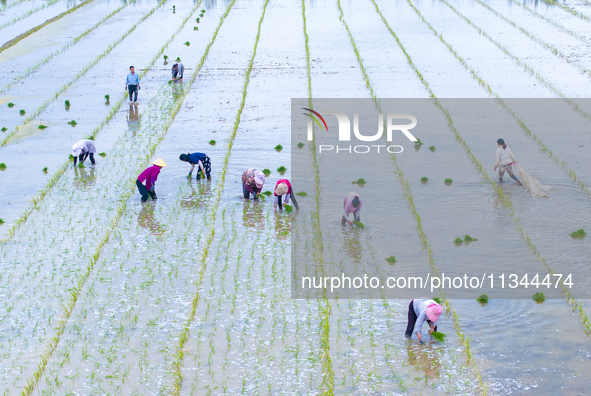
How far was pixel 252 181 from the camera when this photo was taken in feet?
39.2

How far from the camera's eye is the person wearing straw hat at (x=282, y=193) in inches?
440

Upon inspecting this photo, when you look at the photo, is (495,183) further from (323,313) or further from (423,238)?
(323,313)

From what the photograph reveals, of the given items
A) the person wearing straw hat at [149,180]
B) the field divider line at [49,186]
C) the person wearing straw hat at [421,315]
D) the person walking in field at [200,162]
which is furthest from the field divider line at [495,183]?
the field divider line at [49,186]

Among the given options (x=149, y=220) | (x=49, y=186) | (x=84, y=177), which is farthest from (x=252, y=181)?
(x=49, y=186)

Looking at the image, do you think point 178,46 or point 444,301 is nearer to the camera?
point 444,301

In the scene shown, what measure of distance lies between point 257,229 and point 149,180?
97.2 inches

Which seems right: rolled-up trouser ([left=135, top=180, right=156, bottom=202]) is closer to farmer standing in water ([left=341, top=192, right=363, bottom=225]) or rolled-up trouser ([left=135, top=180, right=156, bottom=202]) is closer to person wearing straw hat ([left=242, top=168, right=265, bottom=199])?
person wearing straw hat ([left=242, top=168, right=265, bottom=199])

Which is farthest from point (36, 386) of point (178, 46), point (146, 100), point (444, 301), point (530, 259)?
point (178, 46)

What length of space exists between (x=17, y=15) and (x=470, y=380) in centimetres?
3112

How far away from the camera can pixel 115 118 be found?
1789 cm

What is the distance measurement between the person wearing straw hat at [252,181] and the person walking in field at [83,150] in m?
3.98

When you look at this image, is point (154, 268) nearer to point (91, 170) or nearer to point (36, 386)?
point (36, 386)

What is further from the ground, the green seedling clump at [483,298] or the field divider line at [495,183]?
the green seedling clump at [483,298]

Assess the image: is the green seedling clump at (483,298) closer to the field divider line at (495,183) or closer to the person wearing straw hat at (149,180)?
the field divider line at (495,183)
